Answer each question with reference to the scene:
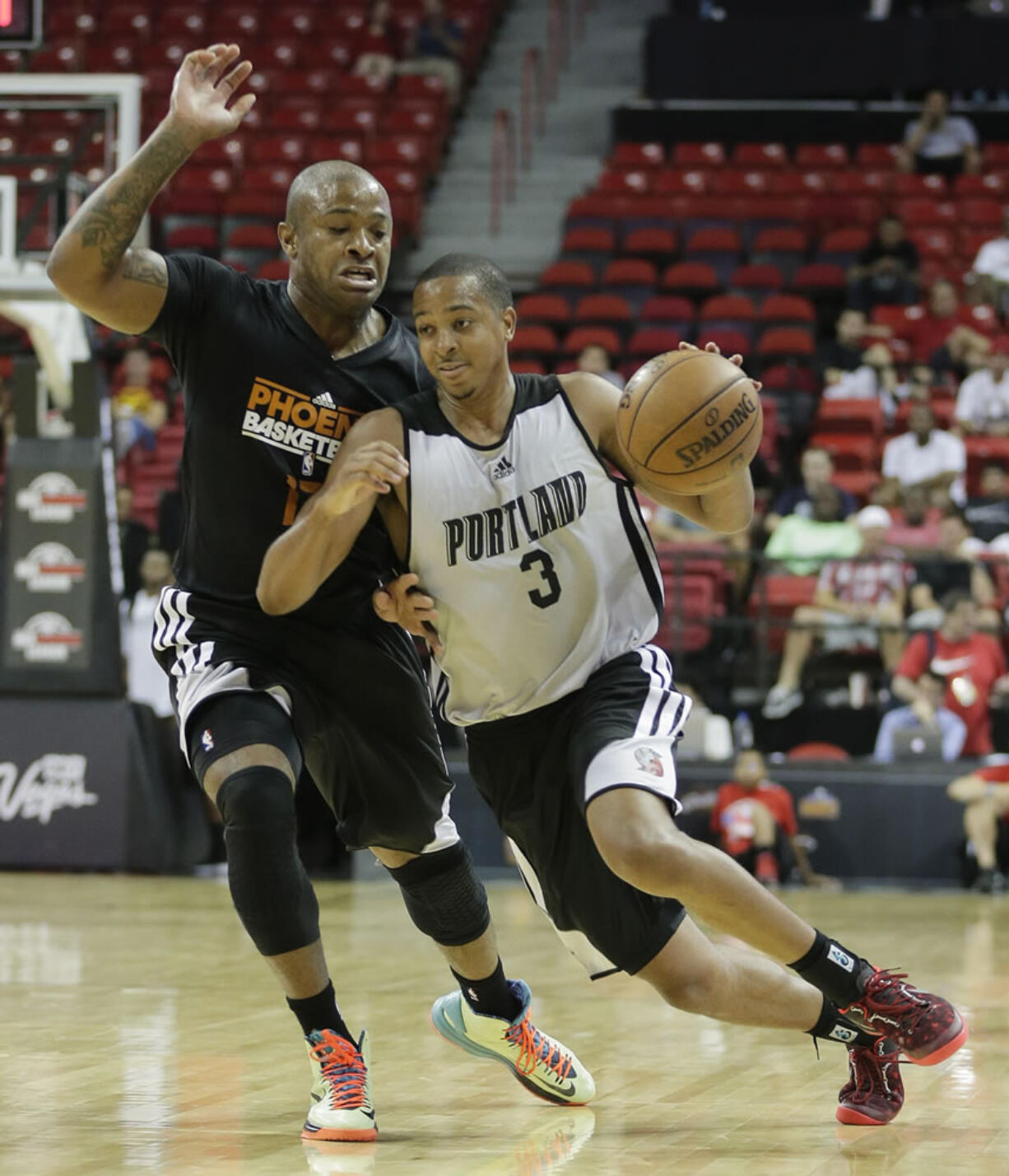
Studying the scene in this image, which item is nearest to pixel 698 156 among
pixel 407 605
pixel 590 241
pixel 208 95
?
pixel 590 241

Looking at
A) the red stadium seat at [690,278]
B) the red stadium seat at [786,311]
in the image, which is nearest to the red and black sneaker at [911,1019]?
the red stadium seat at [786,311]

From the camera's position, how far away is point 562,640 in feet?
13.6

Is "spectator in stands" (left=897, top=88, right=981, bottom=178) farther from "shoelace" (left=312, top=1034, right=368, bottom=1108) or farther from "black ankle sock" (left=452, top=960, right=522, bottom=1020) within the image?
"shoelace" (left=312, top=1034, right=368, bottom=1108)

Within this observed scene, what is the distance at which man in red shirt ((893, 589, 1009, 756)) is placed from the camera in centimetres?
1089

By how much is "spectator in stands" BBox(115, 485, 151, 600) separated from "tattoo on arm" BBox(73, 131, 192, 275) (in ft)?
28.6

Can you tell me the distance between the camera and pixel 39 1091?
445cm

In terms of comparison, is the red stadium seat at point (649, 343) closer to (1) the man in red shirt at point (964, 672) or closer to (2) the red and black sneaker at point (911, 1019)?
(1) the man in red shirt at point (964, 672)

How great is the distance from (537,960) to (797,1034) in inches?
77.1

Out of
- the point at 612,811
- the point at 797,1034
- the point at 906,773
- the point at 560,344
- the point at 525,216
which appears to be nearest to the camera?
the point at 612,811

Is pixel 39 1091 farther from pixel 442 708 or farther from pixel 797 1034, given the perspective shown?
pixel 797 1034

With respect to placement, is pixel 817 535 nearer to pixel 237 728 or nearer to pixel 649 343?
pixel 649 343

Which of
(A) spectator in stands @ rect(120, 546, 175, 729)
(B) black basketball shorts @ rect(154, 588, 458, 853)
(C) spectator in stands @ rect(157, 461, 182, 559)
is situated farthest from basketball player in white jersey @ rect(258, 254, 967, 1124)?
(C) spectator in stands @ rect(157, 461, 182, 559)

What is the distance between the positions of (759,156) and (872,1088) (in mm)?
15284

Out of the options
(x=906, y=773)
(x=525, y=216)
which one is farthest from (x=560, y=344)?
(x=906, y=773)
